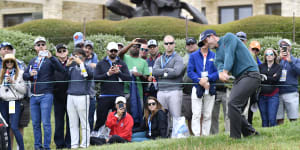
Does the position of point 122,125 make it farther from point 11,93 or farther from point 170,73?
point 11,93

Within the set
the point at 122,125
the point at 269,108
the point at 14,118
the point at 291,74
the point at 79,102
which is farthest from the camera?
the point at 291,74

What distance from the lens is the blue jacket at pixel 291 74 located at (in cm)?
1149

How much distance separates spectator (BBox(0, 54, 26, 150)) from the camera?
10.5 meters

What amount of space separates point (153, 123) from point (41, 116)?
229 cm

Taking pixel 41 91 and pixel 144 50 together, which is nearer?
pixel 41 91

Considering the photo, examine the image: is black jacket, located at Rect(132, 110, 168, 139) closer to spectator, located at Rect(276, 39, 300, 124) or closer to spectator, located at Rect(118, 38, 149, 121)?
spectator, located at Rect(118, 38, 149, 121)

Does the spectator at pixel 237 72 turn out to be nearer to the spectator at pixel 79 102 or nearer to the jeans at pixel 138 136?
the jeans at pixel 138 136

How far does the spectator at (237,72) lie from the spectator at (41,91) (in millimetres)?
3443

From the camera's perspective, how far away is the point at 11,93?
10641 millimetres

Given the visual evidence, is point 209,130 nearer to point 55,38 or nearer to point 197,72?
point 197,72

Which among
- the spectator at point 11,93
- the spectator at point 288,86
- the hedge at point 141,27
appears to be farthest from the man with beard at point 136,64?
the hedge at point 141,27

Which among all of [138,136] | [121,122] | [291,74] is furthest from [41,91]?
[291,74]

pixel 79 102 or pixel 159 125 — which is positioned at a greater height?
pixel 79 102

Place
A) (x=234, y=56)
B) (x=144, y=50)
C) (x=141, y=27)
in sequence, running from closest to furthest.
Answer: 1. (x=234, y=56)
2. (x=144, y=50)
3. (x=141, y=27)
